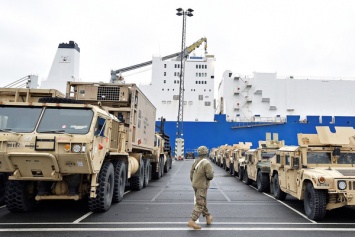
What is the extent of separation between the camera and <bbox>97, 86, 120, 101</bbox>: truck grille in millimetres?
10578

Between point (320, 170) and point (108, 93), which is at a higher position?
point (108, 93)

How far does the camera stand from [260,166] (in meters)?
12.3

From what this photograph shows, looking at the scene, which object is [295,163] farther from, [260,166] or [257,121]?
[257,121]

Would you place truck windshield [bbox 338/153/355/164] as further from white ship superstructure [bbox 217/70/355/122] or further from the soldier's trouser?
white ship superstructure [bbox 217/70/355/122]

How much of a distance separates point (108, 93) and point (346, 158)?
7.54 meters

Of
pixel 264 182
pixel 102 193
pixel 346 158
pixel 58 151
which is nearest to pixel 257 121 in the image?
pixel 264 182

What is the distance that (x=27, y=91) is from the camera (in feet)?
30.7

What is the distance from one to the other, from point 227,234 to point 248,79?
5518 cm

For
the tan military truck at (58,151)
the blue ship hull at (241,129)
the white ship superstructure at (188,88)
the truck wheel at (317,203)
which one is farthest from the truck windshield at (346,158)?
the white ship superstructure at (188,88)

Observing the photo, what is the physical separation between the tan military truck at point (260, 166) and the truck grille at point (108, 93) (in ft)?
20.4

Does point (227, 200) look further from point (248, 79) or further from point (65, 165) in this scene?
point (248, 79)

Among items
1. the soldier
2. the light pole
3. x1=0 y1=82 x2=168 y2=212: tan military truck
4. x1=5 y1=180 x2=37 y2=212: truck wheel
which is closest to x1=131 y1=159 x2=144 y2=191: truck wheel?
x1=0 y1=82 x2=168 y2=212: tan military truck

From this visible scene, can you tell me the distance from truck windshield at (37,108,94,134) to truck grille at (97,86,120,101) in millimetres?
3495

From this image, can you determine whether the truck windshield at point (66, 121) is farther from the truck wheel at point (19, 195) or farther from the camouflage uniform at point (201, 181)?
the camouflage uniform at point (201, 181)
